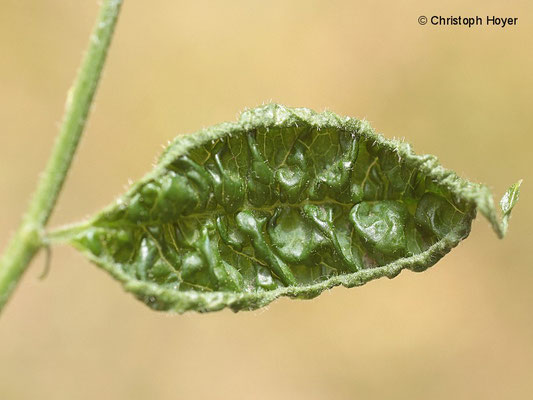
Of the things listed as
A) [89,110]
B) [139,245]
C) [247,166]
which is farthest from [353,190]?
[89,110]

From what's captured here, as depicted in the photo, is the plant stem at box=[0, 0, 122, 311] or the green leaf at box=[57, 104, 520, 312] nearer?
the plant stem at box=[0, 0, 122, 311]

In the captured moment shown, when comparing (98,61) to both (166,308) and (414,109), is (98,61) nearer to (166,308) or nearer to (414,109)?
(166,308)

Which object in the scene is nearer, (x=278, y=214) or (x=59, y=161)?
(x=59, y=161)

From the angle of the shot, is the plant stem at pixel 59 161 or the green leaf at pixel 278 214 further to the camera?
the green leaf at pixel 278 214
